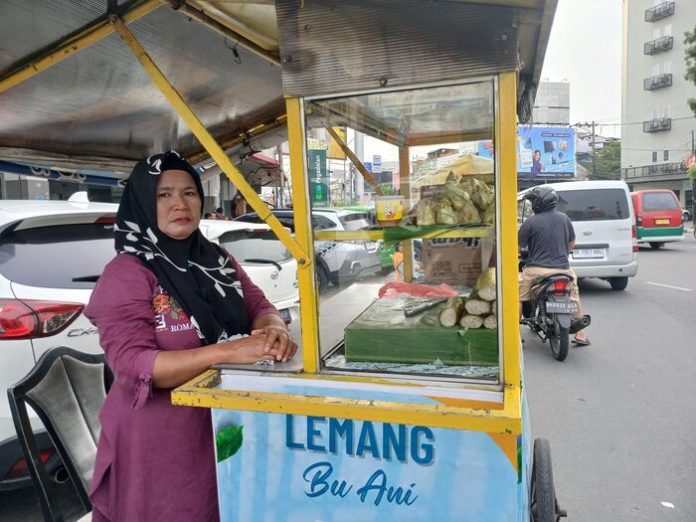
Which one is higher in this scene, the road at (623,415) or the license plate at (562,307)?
the license plate at (562,307)

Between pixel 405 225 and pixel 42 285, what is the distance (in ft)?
6.72

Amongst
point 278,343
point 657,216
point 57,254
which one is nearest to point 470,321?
point 278,343

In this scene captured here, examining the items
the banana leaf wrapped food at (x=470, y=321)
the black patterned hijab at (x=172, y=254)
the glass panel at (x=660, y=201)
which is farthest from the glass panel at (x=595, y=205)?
the black patterned hijab at (x=172, y=254)

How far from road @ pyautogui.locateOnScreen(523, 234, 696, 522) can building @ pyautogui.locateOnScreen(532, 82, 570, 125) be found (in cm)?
4594

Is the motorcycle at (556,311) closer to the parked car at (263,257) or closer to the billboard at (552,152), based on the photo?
the parked car at (263,257)

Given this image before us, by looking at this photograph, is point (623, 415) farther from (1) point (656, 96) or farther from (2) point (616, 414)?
(1) point (656, 96)

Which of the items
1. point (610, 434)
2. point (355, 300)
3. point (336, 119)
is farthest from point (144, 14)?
point (610, 434)

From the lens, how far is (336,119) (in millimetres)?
1673

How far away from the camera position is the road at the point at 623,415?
2.84 m

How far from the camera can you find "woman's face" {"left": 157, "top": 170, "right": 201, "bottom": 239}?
1644mm

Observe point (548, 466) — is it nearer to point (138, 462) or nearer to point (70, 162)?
point (138, 462)

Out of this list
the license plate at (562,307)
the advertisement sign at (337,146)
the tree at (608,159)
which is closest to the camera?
the advertisement sign at (337,146)

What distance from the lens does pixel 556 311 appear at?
5.12 m

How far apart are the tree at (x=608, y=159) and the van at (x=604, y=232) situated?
52.4m
